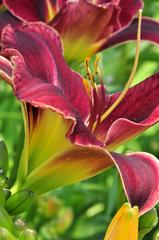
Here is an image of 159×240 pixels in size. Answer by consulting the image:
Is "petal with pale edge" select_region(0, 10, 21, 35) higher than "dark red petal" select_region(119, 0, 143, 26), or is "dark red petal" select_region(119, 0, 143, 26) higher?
"petal with pale edge" select_region(0, 10, 21, 35)

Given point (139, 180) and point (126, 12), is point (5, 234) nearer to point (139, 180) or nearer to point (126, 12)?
point (139, 180)

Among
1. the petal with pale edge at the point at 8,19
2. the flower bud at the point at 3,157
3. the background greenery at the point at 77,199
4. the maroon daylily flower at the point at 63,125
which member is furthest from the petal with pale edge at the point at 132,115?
the background greenery at the point at 77,199

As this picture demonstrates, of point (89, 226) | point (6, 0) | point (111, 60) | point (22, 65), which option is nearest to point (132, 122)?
point (22, 65)

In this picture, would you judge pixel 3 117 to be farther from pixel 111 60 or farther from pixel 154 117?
pixel 154 117

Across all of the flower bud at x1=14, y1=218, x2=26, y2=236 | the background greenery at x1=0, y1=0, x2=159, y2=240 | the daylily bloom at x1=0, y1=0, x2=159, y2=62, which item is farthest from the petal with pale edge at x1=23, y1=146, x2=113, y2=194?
the background greenery at x1=0, y1=0, x2=159, y2=240

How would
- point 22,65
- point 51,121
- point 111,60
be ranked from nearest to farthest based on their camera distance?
point 22,65
point 51,121
point 111,60

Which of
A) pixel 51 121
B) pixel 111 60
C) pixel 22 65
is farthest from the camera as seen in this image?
pixel 111 60

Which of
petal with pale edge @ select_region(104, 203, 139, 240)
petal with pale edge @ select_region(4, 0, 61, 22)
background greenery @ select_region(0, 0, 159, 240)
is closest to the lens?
petal with pale edge @ select_region(104, 203, 139, 240)

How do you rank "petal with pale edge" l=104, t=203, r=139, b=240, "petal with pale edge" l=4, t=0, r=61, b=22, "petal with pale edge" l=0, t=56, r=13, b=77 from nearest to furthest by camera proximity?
"petal with pale edge" l=104, t=203, r=139, b=240 < "petal with pale edge" l=0, t=56, r=13, b=77 < "petal with pale edge" l=4, t=0, r=61, b=22

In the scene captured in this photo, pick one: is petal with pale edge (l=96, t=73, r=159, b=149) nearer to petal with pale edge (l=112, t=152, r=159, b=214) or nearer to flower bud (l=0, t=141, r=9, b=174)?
petal with pale edge (l=112, t=152, r=159, b=214)

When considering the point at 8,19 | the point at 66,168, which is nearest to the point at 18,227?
the point at 66,168
